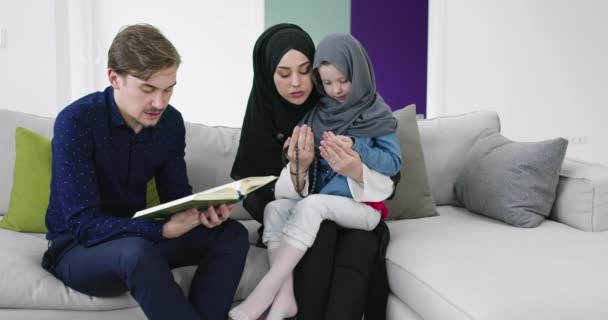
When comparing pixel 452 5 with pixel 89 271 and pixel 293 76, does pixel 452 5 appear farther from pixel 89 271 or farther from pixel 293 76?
pixel 89 271

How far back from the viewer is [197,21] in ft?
12.1

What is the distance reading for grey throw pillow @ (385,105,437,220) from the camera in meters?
2.12

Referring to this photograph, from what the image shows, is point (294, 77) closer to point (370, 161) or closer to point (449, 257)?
point (370, 161)

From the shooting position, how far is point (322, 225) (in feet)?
5.57

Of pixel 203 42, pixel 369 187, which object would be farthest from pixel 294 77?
pixel 203 42

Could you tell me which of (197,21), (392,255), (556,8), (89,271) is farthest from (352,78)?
(556,8)

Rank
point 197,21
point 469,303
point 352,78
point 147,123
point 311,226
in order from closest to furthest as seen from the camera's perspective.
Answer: point 469,303 → point 147,123 → point 311,226 → point 352,78 → point 197,21

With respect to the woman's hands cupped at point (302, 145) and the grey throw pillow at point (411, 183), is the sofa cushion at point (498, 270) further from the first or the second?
the woman's hands cupped at point (302, 145)

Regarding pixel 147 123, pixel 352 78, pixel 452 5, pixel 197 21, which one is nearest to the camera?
pixel 147 123

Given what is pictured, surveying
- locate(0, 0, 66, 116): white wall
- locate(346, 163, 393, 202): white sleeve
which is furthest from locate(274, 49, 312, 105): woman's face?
locate(0, 0, 66, 116): white wall

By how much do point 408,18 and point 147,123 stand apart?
3.30 metres

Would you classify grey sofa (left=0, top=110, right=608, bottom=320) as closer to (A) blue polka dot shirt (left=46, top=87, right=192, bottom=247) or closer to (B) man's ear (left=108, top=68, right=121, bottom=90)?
(A) blue polka dot shirt (left=46, top=87, right=192, bottom=247)

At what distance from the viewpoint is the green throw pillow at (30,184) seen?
1.85 meters

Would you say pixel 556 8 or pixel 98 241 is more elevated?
pixel 556 8
